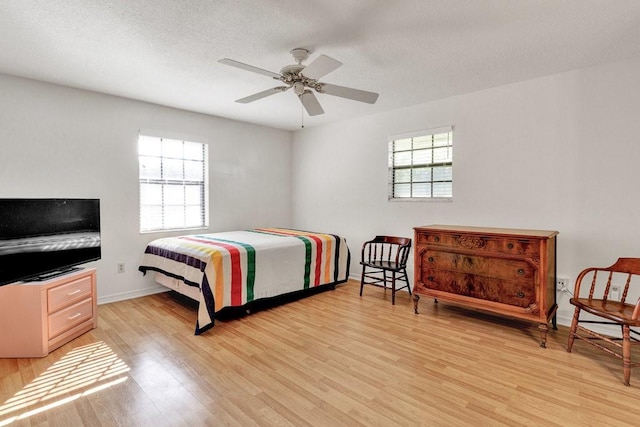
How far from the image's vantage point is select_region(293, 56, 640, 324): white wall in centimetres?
288

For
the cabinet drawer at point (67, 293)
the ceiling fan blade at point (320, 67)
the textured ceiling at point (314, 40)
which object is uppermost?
the textured ceiling at point (314, 40)

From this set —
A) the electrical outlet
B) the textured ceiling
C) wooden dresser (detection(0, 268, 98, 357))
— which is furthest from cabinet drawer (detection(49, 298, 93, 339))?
the electrical outlet

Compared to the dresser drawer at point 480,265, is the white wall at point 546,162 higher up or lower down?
higher up

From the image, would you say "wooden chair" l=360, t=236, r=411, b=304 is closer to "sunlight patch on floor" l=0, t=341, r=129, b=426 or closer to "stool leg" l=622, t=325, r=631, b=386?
"stool leg" l=622, t=325, r=631, b=386

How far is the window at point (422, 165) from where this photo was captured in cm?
402

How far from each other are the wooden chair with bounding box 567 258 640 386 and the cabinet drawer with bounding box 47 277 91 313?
4.07 meters

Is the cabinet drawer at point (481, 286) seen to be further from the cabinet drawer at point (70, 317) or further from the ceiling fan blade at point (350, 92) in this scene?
the cabinet drawer at point (70, 317)

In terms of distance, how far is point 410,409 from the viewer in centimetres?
190

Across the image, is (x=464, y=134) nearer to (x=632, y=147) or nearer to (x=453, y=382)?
(x=632, y=147)

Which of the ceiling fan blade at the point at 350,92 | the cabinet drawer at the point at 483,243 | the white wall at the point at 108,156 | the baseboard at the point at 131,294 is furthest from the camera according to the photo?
the baseboard at the point at 131,294

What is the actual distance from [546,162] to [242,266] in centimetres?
320

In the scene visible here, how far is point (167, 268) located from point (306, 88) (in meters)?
2.43

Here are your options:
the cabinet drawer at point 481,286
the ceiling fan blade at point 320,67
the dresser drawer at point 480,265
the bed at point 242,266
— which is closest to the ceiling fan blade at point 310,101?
the ceiling fan blade at point 320,67

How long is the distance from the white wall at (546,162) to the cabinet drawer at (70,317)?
3.41m
